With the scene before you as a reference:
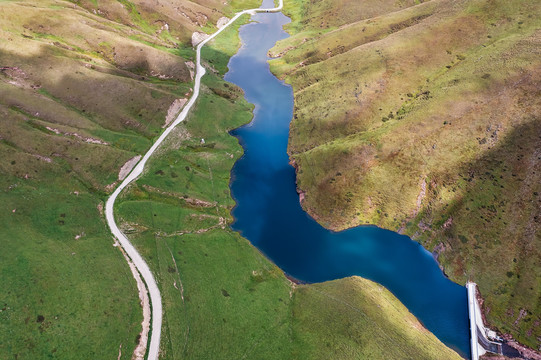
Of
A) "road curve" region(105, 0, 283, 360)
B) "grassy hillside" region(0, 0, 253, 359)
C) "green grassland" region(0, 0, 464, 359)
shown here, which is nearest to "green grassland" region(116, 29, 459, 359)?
"green grassland" region(0, 0, 464, 359)

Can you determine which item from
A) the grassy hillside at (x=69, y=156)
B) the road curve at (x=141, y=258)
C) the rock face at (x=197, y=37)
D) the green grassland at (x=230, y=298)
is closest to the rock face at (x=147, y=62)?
the grassy hillside at (x=69, y=156)

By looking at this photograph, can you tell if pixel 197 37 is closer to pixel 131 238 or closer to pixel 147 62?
pixel 147 62

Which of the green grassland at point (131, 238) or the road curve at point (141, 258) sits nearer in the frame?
the road curve at point (141, 258)

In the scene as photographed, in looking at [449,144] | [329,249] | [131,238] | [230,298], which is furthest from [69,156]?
[449,144]

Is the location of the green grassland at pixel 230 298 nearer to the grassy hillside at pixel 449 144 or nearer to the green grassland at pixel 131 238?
the green grassland at pixel 131 238

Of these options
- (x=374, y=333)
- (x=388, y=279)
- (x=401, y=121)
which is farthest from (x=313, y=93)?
(x=374, y=333)

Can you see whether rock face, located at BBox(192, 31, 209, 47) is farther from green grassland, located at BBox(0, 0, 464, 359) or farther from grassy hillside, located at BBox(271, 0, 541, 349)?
grassy hillside, located at BBox(271, 0, 541, 349)
